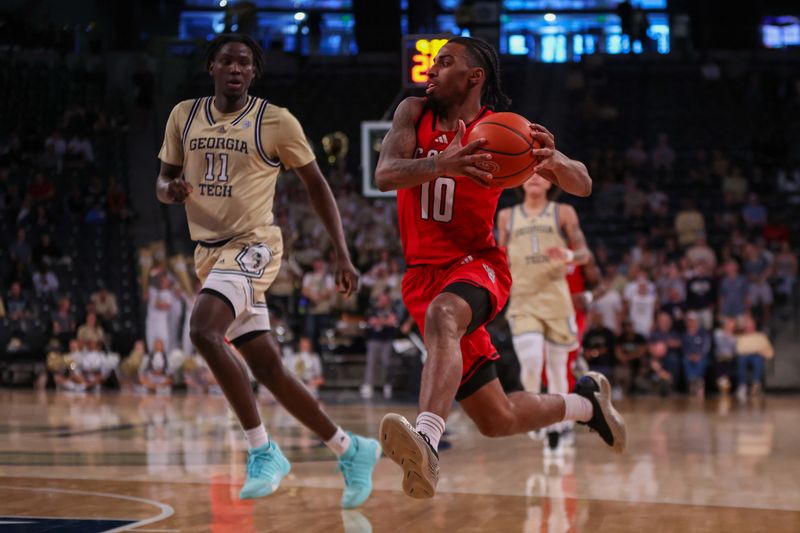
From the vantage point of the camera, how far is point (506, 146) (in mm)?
4309

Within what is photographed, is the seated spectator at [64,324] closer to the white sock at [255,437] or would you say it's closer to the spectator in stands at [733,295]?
the spectator in stands at [733,295]

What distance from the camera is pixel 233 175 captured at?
550 cm

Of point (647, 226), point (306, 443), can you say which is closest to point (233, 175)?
point (306, 443)

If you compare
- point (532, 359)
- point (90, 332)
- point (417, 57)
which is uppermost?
point (417, 57)

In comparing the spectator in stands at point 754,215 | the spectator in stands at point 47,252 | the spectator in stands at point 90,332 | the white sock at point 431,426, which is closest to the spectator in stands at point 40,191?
the spectator in stands at point 47,252

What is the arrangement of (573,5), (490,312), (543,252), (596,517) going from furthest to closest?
(573,5) → (543,252) → (596,517) → (490,312)

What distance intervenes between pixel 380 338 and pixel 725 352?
4.65m

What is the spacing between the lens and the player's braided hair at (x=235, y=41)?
5.55 m

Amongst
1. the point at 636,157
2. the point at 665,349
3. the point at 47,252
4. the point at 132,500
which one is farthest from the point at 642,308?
the point at 132,500

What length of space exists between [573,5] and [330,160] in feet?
52.4

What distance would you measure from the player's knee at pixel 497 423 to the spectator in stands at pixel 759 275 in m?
11.3

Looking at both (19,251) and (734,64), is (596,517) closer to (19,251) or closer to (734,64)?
(19,251)

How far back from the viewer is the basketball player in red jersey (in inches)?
169

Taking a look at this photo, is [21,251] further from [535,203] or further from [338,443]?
[338,443]
